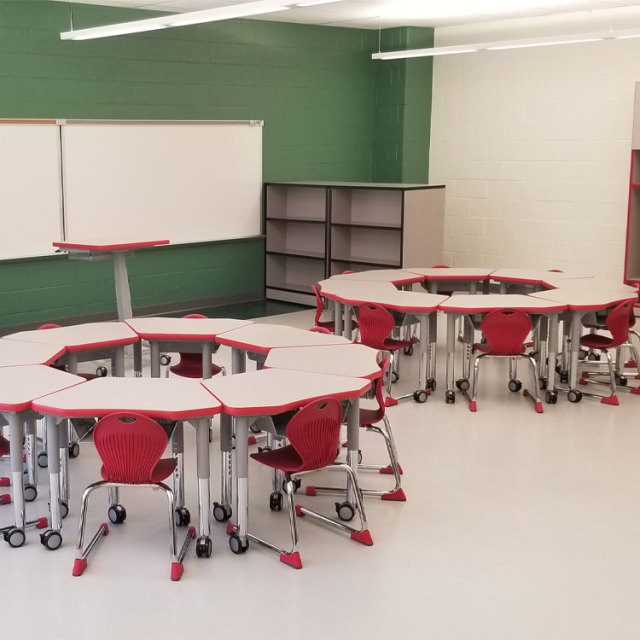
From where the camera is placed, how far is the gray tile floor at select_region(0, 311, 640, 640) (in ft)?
11.3

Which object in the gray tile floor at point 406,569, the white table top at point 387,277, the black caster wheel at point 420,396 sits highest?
the white table top at point 387,277

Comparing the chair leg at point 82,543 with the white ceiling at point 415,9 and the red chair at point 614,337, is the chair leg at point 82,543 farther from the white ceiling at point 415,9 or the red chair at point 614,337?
the white ceiling at point 415,9

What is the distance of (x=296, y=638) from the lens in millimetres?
3354

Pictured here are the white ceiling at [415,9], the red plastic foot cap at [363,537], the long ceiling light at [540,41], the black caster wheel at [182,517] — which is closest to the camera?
the red plastic foot cap at [363,537]

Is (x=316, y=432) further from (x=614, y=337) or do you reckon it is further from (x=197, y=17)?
(x=197, y=17)

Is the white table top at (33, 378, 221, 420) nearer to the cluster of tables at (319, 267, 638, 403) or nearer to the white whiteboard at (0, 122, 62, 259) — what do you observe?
the cluster of tables at (319, 267, 638, 403)

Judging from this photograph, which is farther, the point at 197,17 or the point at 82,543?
the point at 197,17

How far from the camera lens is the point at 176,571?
382 centimetres

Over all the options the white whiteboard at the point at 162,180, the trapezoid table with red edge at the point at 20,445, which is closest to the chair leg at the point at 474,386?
the trapezoid table with red edge at the point at 20,445

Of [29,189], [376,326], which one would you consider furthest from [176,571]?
[29,189]

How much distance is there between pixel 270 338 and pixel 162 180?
461 cm

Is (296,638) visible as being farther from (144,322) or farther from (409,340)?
(409,340)

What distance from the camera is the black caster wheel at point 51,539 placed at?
407 cm

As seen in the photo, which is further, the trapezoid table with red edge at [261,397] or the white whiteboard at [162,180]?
the white whiteboard at [162,180]
